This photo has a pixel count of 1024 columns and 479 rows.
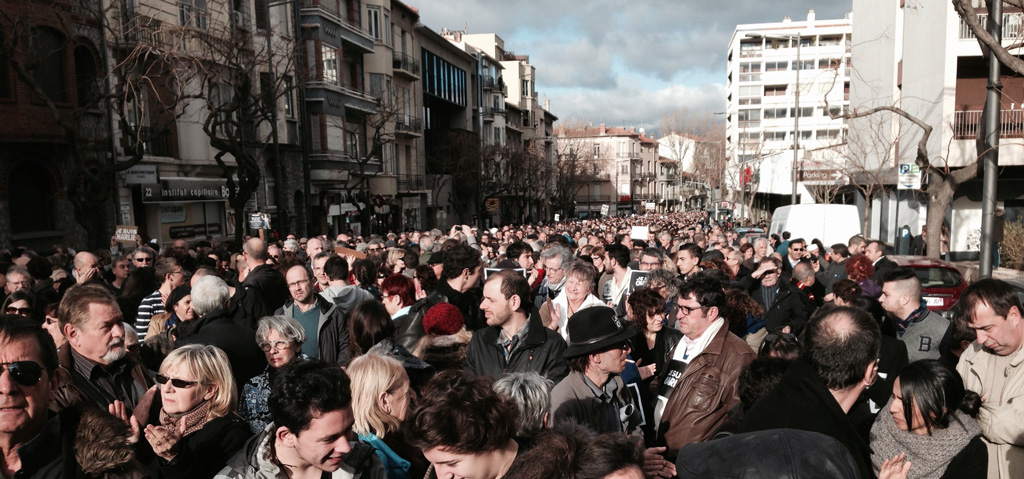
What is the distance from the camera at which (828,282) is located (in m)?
10.7

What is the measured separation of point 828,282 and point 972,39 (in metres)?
15.3

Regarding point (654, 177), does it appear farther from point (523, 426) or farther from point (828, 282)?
point (523, 426)

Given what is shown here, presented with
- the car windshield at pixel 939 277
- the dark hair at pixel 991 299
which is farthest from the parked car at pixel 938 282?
the dark hair at pixel 991 299

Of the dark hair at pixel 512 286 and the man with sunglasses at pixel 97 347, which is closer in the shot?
the man with sunglasses at pixel 97 347

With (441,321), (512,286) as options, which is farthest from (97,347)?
(512,286)

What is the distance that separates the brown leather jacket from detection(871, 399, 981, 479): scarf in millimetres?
880

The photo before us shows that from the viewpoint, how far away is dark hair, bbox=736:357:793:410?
3.53 meters

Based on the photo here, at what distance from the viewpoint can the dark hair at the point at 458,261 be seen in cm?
675

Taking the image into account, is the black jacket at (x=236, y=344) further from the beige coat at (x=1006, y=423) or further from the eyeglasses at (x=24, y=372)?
the beige coat at (x=1006, y=423)

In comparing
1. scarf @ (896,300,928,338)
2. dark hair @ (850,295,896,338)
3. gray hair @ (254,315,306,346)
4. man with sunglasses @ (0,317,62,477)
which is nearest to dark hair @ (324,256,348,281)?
gray hair @ (254,315,306,346)

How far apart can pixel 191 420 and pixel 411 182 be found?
40588 mm

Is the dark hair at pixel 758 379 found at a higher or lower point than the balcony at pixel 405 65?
lower

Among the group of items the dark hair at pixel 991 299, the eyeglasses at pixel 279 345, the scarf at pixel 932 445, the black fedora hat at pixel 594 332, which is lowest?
the scarf at pixel 932 445

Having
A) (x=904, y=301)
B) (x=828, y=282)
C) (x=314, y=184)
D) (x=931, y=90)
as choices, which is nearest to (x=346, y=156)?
(x=314, y=184)
